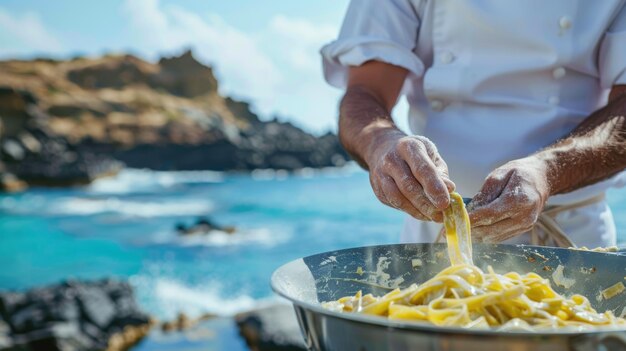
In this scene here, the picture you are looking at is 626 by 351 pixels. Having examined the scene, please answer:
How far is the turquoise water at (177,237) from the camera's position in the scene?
14531 mm

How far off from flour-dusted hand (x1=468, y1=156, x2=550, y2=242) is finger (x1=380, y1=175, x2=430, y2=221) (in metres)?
0.13

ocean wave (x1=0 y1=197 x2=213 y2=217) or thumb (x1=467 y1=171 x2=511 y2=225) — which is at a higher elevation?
ocean wave (x1=0 y1=197 x2=213 y2=217)

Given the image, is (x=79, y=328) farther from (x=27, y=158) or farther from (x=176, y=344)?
(x=27, y=158)

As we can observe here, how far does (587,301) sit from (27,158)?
41.5 m

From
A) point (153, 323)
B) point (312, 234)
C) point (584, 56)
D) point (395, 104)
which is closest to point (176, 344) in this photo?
point (153, 323)

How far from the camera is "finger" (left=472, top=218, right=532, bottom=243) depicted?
5.10ft

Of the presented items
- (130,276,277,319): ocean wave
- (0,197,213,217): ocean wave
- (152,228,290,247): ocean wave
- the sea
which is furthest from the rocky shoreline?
(0,197,213,217): ocean wave

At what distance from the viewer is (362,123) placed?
2.13 m

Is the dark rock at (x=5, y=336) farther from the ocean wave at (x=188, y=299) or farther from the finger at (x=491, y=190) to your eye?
the finger at (x=491, y=190)

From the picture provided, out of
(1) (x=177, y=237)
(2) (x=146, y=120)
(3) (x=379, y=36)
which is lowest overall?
(3) (x=379, y=36)

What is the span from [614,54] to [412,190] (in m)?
1.07

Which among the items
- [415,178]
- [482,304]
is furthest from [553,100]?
[482,304]

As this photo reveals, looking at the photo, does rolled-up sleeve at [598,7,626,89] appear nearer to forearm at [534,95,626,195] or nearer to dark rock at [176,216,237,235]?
forearm at [534,95,626,195]

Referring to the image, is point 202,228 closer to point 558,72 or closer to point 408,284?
point 558,72
